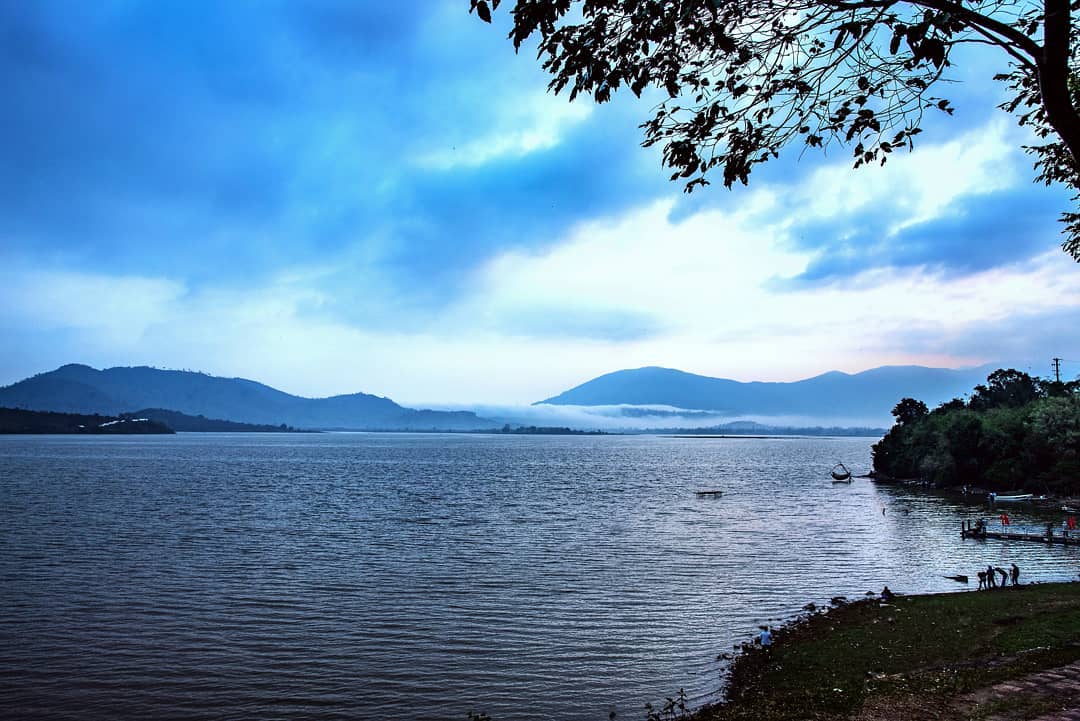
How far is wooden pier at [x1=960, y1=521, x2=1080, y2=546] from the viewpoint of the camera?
176ft

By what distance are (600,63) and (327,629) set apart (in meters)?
27.1

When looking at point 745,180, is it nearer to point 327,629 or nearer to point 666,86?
point 666,86

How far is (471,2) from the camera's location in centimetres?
941

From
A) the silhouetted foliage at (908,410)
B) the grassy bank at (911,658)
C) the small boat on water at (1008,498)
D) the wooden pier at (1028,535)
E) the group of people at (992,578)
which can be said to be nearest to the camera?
the grassy bank at (911,658)

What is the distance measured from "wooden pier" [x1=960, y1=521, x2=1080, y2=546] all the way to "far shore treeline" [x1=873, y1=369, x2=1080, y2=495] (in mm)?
35663

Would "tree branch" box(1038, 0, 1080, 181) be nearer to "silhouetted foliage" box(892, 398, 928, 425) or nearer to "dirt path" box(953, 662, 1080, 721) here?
"dirt path" box(953, 662, 1080, 721)

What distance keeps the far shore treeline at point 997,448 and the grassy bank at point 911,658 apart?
225ft

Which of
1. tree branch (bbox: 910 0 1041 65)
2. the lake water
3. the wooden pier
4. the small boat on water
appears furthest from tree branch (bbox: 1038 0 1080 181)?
the small boat on water

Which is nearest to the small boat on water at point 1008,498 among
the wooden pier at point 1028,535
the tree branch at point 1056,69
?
the wooden pier at point 1028,535

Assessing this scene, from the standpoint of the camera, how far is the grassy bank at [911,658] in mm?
16578

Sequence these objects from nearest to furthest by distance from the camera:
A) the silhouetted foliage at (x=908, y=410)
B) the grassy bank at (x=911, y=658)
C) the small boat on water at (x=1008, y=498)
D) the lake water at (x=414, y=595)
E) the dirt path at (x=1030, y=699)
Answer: the dirt path at (x=1030, y=699), the grassy bank at (x=911, y=658), the lake water at (x=414, y=595), the small boat on water at (x=1008, y=498), the silhouetted foliage at (x=908, y=410)

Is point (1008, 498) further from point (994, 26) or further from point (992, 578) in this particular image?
point (994, 26)

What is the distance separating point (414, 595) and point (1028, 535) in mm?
50553

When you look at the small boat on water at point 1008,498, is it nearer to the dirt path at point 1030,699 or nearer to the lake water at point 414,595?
the lake water at point 414,595
